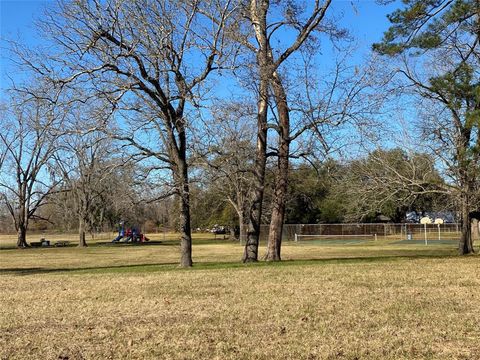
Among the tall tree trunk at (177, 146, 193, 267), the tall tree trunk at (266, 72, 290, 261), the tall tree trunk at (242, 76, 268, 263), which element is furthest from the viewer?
the tall tree trunk at (266, 72, 290, 261)

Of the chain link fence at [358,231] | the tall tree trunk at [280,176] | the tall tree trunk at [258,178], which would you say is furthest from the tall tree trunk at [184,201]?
the chain link fence at [358,231]

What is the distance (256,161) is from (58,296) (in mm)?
10722

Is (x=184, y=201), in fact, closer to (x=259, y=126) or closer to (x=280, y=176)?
(x=259, y=126)

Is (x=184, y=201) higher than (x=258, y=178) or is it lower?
lower

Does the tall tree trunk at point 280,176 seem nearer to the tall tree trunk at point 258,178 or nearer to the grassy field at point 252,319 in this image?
the tall tree trunk at point 258,178

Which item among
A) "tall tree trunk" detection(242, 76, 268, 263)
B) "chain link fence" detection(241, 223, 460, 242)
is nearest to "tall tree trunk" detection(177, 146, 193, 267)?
"tall tree trunk" detection(242, 76, 268, 263)

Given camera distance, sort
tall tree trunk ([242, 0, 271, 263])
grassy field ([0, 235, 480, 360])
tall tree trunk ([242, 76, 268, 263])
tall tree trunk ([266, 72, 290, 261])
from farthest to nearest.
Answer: tall tree trunk ([266, 72, 290, 261])
tall tree trunk ([242, 76, 268, 263])
tall tree trunk ([242, 0, 271, 263])
grassy field ([0, 235, 480, 360])

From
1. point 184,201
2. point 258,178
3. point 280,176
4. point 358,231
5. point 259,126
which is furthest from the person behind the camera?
point 358,231

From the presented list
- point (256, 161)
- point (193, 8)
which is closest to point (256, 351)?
point (193, 8)

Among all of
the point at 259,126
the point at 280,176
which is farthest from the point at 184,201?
the point at 280,176

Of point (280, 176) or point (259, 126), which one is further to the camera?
point (280, 176)

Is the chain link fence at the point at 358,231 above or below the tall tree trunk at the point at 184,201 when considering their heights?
below

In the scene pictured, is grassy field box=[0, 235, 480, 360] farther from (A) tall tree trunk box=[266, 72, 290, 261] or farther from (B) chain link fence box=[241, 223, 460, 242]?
(B) chain link fence box=[241, 223, 460, 242]

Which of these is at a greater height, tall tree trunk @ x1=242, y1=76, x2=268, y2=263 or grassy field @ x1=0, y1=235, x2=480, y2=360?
tall tree trunk @ x1=242, y1=76, x2=268, y2=263
